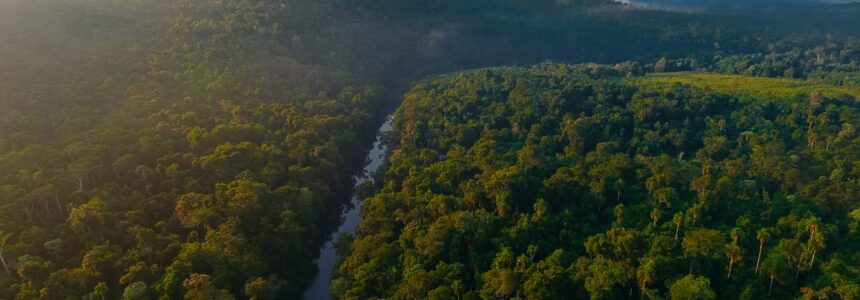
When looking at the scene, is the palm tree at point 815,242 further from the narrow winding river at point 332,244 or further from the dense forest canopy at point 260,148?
the narrow winding river at point 332,244

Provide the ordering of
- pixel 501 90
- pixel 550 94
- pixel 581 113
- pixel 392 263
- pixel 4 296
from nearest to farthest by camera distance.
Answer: pixel 4 296 → pixel 392 263 → pixel 581 113 → pixel 550 94 → pixel 501 90

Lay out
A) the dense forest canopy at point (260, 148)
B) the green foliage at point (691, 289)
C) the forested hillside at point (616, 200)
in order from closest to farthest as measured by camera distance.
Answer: the green foliage at point (691, 289)
the forested hillside at point (616, 200)
the dense forest canopy at point (260, 148)

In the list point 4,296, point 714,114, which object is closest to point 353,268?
point 4,296

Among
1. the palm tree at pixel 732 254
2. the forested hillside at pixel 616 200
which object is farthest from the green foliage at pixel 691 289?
the palm tree at pixel 732 254

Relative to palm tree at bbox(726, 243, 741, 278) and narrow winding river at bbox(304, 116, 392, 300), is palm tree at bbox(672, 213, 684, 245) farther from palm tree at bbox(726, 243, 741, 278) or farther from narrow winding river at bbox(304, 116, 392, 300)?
narrow winding river at bbox(304, 116, 392, 300)

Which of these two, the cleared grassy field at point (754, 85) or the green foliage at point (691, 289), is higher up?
the cleared grassy field at point (754, 85)

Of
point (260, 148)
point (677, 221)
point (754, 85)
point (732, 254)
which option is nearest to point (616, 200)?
point (677, 221)

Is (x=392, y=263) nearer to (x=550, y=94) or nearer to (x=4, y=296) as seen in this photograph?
(x=4, y=296)
